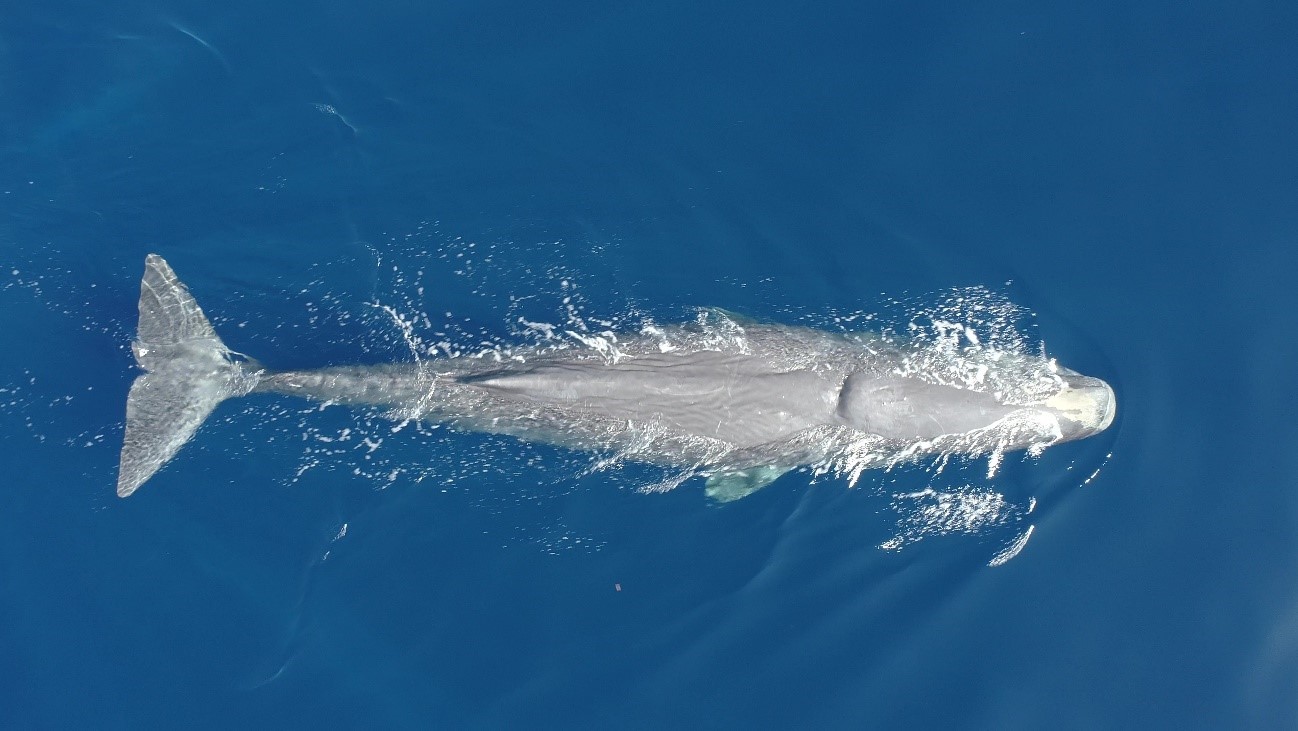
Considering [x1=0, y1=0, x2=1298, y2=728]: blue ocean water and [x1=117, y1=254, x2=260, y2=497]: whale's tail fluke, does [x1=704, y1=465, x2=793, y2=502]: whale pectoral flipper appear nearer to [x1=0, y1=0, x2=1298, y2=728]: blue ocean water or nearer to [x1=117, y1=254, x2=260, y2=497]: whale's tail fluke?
[x1=0, y1=0, x2=1298, y2=728]: blue ocean water

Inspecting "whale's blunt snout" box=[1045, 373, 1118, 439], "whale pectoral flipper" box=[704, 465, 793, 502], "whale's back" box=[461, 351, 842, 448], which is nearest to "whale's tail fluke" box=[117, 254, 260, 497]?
"whale's back" box=[461, 351, 842, 448]

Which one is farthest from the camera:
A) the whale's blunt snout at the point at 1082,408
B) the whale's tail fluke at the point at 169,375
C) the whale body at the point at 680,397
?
the whale's blunt snout at the point at 1082,408

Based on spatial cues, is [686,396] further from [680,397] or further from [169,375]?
[169,375]

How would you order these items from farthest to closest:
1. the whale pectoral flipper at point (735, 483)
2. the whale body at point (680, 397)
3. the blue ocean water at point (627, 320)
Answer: the whale pectoral flipper at point (735, 483), the whale body at point (680, 397), the blue ocean water at point (627, 320)

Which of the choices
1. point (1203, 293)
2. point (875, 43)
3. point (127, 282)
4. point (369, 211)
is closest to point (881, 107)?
point (875, 43)

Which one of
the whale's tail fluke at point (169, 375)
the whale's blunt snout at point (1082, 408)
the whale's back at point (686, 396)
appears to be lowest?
the whale's tail fluke at point (169, 375)

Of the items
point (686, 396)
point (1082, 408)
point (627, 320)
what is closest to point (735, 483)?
point (686, 396)

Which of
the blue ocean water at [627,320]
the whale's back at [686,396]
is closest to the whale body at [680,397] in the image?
the whale's back at [686,396]

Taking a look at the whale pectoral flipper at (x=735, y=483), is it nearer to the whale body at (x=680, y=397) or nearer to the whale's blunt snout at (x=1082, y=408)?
the whale body at (x=680, y=397)
